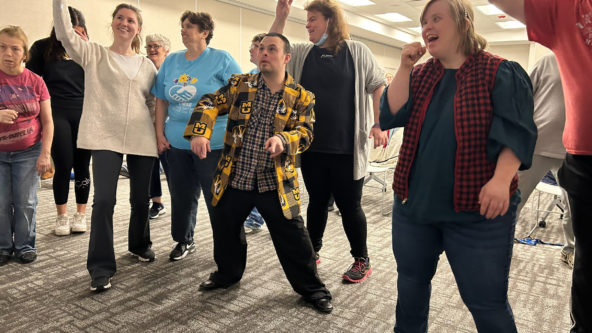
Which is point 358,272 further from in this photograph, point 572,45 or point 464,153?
point 572,45

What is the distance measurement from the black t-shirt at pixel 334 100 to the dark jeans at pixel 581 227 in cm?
108

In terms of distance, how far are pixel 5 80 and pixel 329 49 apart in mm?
1881

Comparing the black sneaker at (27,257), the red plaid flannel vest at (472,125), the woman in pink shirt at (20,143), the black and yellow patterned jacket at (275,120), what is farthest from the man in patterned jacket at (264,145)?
the black sneaker at (27,257)

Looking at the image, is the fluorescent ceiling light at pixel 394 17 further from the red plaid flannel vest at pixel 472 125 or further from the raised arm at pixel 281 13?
the red plaid flannel vest at pixel 472 125

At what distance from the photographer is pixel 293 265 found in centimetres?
201

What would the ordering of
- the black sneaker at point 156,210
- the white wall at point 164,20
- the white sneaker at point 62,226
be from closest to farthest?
the white sneaker at point 62,226, the black sneaker at point 156,210, the white wall at point 164,20

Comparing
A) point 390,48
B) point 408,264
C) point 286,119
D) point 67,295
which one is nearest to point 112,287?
point 67,295

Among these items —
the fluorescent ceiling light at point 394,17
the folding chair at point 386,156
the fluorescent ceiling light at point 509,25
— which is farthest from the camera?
the fluorescent ceiling light at point 509,25

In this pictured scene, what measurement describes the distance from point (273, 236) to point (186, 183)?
0.77 meters

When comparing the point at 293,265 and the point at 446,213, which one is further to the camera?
the point at 293,265

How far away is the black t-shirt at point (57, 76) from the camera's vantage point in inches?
115

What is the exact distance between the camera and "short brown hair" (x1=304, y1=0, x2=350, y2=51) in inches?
83.9

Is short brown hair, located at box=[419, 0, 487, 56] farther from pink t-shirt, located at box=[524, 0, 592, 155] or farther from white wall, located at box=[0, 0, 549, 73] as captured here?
white wall, located at box=[0, 0, 549, 73]

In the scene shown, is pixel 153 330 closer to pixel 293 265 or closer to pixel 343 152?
pixel 293 265
